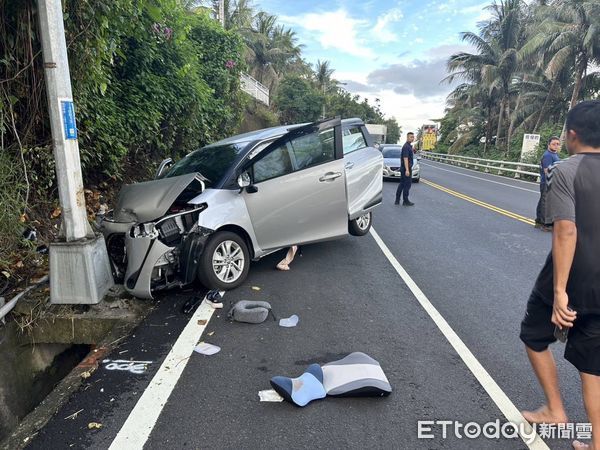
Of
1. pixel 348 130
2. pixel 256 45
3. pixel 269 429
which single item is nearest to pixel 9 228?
pixel 269 429

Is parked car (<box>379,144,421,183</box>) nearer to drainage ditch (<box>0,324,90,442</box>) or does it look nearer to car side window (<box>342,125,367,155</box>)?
car side window (<box>342,125,367,155</box>)

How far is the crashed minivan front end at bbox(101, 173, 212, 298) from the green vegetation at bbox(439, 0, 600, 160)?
71.4ft

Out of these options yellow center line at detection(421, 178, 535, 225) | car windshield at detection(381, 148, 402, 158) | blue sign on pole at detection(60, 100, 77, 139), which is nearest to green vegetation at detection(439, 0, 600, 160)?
car windshield at detection(381, 148, 402, 158)

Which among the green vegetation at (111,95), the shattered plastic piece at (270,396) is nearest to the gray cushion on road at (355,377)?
the shattered plastic piece at (270,396)

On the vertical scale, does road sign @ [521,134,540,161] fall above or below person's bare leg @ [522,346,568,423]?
above

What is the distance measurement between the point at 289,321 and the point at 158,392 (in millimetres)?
1499

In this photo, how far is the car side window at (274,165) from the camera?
527 cm

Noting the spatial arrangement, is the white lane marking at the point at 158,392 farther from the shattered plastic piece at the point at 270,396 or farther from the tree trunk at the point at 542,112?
the tree trunk at the point at 542,112

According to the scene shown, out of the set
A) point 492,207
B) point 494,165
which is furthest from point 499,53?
point 492,207

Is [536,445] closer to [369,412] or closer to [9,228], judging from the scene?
[369,412]

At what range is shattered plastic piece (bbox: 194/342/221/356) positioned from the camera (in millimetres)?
3598

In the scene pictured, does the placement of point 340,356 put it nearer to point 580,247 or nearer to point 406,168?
point 580,247

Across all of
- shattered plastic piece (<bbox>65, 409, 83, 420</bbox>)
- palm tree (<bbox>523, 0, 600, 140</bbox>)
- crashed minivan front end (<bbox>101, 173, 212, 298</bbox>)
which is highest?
palm tree (<bbox>523, 0, 600, 140</bbox>)

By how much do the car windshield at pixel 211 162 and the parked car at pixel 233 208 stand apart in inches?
0.8
